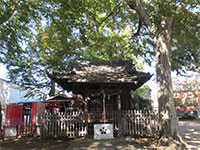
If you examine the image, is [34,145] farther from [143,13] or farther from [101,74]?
[143,13]

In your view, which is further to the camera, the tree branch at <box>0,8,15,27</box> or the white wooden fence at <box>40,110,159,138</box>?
the white wooden fence at <box>40,110,159,138</box>

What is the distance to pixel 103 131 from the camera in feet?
32.8

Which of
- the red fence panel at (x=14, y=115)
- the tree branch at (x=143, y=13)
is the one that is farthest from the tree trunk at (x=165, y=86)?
the red fence panel at (x=14, y=115)

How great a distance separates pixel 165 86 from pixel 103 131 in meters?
4.75

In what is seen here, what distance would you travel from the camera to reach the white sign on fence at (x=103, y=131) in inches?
390

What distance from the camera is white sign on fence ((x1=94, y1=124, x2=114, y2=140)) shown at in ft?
32.5

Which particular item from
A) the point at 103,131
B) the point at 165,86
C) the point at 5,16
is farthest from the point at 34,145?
the point at 165,86

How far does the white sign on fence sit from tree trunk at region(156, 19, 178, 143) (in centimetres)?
322

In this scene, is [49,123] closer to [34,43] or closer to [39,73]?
[34,43]

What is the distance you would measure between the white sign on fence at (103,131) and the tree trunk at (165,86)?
3.22 m

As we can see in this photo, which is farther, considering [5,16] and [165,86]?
[165,86]

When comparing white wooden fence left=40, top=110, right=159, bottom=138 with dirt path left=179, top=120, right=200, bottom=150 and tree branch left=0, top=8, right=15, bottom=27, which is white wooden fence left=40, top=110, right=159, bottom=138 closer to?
dirt path left=179, top=120, right=200, bottom=150

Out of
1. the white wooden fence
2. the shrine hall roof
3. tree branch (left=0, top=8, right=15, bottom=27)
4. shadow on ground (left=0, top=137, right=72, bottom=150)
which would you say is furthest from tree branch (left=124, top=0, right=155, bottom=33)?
shadow on ground (left=0, top=137, right=72, bottom=150)

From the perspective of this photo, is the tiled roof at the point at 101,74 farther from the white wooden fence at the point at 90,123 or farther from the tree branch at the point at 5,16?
the tree branch at the point at 5,16
